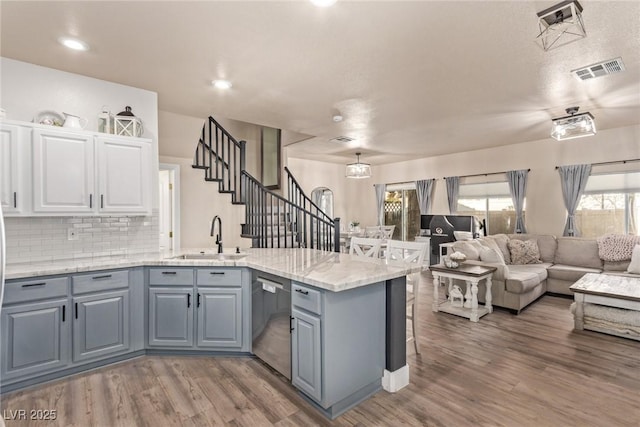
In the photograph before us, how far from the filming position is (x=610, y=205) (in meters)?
5.44

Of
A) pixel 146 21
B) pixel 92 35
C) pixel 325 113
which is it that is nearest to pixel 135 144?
pixel 92 35

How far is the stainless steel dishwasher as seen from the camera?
2.49 meters

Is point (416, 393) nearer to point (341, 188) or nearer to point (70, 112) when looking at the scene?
point (70, 112)

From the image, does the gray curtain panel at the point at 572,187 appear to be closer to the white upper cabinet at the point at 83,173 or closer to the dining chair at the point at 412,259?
the dining chair at the point at 412,259

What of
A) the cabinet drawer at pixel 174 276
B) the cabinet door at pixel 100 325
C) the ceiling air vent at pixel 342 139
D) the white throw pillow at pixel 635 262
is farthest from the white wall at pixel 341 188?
the cabinet door at pixel 100 325

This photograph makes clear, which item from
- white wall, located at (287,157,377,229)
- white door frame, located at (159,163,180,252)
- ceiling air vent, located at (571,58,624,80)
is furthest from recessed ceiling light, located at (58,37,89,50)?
white wall, located at (287,157,377,229)

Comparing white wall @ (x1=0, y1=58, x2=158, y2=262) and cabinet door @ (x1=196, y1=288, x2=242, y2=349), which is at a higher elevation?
white wall @ (x1=0, y1=58, x2=158, y2=262)

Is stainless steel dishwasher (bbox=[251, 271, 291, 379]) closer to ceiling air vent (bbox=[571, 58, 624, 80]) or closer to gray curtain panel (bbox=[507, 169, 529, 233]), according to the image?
ceiling air vent (bbox=[571, 58, 624, 80])

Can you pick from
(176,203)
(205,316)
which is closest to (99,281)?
(205,316)

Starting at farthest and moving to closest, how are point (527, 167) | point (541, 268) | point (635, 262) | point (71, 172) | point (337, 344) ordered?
point (527, 167) → point (541, 268) → point (635, 262) → point (71, 172) → point (337, 344)

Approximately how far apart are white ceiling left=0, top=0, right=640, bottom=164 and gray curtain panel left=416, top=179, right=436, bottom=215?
3.29 m

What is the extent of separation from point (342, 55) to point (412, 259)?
6.72 ft

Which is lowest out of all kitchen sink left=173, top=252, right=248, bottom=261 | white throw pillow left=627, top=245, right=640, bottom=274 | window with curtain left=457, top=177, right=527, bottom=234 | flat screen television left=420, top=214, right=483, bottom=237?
white throw pillow left=627, top=245, right=640, bottom=274

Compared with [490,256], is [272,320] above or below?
below
